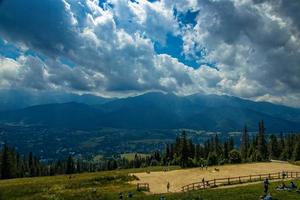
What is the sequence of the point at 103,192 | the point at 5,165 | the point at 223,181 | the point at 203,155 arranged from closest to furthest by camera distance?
the point at 103,192 < the point at 223,181 < the point at 5,165 < the point at 203,155

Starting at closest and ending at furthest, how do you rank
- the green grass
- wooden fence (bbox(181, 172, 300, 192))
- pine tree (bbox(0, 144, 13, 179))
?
the green grass → wooden fence (bbox(181, 172, 300, 192)) → pine tree (bbox(0, 144, 13, 179))

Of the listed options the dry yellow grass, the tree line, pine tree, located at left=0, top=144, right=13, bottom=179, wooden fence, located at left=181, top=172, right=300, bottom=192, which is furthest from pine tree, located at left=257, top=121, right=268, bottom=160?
pine tree, located at left=0, top=144, right=13, bottom=179

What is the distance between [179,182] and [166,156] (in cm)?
8963

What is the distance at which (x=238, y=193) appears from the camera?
56.9m

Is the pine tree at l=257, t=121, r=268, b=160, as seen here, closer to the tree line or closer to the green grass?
the tree line

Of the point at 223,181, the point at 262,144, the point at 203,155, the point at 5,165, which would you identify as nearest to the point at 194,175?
the point at 223,181

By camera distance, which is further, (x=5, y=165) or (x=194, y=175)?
(x=5, y=165)

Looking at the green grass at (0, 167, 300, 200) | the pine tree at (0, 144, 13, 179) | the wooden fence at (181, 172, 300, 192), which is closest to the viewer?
the green grass at (0, 167, 300, 200)

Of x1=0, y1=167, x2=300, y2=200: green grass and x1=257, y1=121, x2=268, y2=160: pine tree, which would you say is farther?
x1=257, y1=121, x2=268, y2=160: pine tree

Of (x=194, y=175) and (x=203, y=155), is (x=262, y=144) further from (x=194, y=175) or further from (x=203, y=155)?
(x=194, y=175)

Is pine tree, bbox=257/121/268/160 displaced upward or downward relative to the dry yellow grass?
upward

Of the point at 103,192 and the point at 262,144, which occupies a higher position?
the point at 262,144

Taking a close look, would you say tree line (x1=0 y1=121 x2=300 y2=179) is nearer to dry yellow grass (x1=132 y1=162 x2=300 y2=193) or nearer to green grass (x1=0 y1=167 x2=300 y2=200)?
dry yellow grass (x1=132 y1=162 x2=300 y2=193)

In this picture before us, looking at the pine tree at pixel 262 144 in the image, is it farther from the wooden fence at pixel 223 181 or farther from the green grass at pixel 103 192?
the green grass at pixel 103 192
